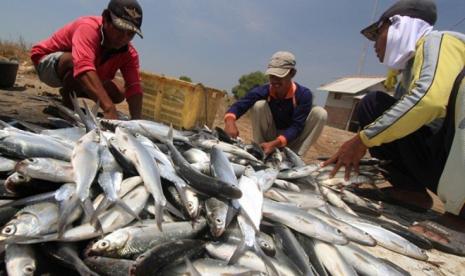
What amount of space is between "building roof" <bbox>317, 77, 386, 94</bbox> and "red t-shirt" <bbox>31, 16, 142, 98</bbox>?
29.6 m

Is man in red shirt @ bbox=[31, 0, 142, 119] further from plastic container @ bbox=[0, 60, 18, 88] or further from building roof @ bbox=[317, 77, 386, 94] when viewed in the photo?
building roof @ bbox=[317, 77, 386, 94]

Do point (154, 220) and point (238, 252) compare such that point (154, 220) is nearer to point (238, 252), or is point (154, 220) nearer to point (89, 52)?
point (238, 252)

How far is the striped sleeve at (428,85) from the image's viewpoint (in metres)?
2.88

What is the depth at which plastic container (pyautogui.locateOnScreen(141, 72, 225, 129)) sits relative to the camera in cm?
577

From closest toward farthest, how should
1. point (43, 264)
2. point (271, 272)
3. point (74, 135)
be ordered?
point (43, 264) → point (271, 272) → point (74, 135)

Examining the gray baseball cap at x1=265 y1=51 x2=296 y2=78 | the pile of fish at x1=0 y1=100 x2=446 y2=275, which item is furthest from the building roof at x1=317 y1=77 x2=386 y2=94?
the pile of fish at x1=0 y1=100 x2=446 y2=275

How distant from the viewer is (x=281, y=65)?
456 centimetres

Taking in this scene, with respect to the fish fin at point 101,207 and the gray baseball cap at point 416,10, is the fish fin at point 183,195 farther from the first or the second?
the gray baseball cap at point 416,10

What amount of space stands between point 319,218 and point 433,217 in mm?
1524

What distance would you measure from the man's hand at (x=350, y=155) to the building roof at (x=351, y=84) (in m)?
29.9

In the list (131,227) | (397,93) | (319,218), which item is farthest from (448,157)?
(131,227)

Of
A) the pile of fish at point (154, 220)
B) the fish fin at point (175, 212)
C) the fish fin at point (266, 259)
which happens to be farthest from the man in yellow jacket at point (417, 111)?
the fish fin at point (175, 212)

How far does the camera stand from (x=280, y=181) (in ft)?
10.0

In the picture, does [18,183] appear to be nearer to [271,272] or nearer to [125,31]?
[271,272]
